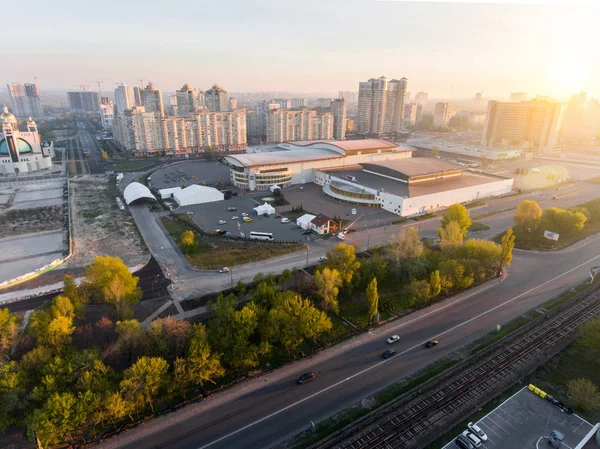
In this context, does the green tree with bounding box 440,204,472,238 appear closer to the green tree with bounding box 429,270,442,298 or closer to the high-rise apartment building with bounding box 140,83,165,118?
the green tree with bounding box 429,270,442,298

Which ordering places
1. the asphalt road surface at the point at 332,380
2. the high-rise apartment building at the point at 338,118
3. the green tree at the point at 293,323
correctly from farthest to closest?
the high-rise apartment building at the point at 338,118, the green tree at the point at 293,323, the asphalt road surface at the point at 332,380

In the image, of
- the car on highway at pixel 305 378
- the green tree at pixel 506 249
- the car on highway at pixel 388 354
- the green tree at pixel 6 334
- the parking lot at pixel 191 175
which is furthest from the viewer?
the parking lot at pixel 191 175

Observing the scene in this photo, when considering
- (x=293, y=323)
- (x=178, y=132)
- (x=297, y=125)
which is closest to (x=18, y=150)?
(x=178, y=132)

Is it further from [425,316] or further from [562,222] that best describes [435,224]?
[425,316]

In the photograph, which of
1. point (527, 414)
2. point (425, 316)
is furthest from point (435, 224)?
point (527, 414)

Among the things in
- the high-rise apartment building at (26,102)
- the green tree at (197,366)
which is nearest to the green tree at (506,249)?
the green tree at (197,366)

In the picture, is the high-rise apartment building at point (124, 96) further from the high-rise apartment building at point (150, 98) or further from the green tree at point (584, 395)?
the green tree at point (584, 395)

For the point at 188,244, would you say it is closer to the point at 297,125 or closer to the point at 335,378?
the point at 335,378

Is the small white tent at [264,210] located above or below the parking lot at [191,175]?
above
